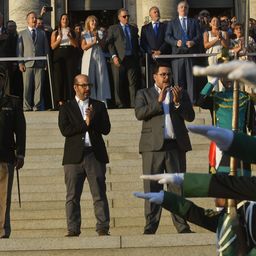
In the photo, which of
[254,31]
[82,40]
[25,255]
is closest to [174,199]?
[25,255]

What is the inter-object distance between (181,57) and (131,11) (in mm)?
11924

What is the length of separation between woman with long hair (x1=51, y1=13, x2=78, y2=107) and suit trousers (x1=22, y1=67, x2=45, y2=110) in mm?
239

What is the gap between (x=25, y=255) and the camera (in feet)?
30.3

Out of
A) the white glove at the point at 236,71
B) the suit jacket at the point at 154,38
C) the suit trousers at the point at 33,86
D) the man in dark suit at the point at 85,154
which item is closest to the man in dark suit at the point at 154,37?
the suit jacket at the point at 154,38

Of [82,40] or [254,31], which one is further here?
[254,31]

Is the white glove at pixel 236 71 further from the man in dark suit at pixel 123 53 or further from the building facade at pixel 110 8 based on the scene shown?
the building facade at pixel 110 8

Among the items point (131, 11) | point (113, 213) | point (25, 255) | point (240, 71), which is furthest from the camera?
point (131, 11)

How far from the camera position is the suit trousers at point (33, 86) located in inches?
675

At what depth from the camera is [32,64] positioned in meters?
17.2

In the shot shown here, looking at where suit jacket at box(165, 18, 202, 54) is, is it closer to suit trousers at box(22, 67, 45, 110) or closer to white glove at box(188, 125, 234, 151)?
suit trousers at box(22, 67, 45, 110)

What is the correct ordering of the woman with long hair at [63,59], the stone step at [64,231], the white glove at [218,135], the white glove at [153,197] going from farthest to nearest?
the woman with long hair at [63,59] → the stone step at [64,231] → the white glove at [153,197] → the white glove at [218,135]

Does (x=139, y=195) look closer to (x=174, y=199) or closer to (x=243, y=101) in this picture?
(x=174, y=199)

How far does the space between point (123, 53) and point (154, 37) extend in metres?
0.59

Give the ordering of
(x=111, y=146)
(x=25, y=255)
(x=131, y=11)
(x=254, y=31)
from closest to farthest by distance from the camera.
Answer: (x=25, y=255) → (x=111, y=146) → (x=254, y=31) → (x=131, y=11)
